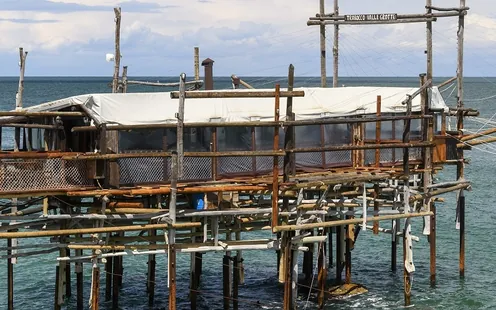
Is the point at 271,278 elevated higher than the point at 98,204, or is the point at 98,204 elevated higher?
the point at 98,204

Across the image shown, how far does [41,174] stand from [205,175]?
192 inches

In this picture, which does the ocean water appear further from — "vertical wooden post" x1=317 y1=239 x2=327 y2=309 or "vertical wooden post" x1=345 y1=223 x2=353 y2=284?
"vertical wooden post" x1=345 y1=223 x2=353 y2=284

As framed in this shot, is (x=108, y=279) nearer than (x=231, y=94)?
No

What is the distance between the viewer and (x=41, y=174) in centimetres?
2631

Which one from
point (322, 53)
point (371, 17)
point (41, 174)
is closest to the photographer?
point (41, 174)

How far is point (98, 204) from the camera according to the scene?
27328mm

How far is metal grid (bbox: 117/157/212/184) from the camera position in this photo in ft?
89.9

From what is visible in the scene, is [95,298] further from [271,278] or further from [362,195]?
[271,278]

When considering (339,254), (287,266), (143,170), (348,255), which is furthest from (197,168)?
(339,254)

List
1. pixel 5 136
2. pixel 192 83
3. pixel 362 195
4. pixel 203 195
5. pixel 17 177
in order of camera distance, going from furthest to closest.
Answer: pixel 5 136 < pixel 192 83 < pixel 362 195 < pixel 203 195 < pixel 17 177

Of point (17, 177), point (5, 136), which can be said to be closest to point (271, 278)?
point (17, 177)

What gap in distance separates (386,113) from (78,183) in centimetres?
1174

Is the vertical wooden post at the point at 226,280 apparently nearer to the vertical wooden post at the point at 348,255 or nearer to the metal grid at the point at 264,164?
the metal grid at the point at 264,164

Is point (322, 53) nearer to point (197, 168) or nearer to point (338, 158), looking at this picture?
point (338, 158)
